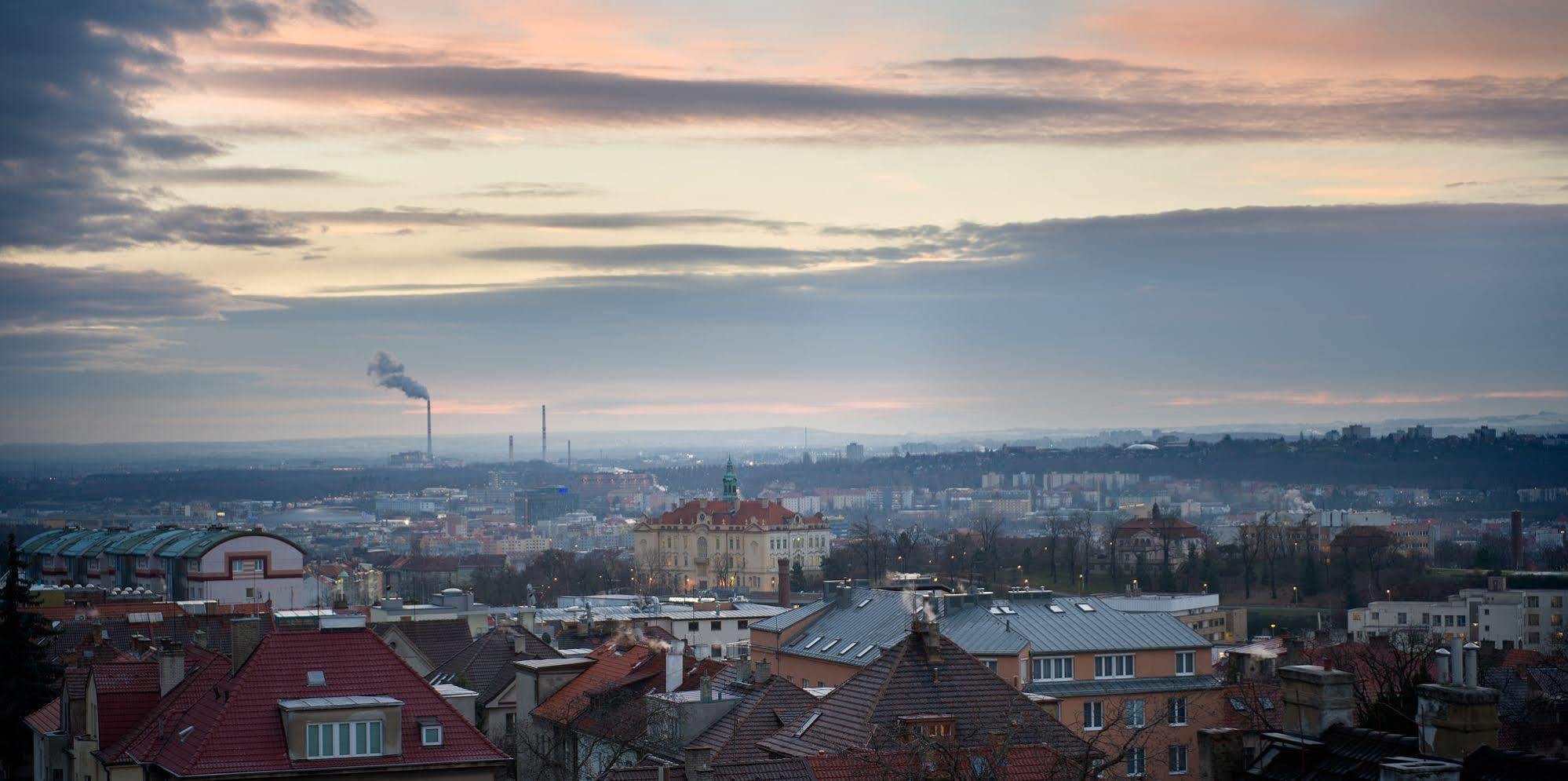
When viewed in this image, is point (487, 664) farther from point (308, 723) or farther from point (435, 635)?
point (308, 723)

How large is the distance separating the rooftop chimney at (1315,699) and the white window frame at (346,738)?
16682mm

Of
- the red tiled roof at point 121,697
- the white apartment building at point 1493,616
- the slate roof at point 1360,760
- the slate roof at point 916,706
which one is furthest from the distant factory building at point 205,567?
the slate roof at point 1360,760

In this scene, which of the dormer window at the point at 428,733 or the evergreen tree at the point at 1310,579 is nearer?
the dormer window at the point at 428,733

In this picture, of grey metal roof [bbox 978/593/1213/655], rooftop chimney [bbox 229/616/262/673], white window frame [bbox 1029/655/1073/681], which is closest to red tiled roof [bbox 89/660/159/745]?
rooftop chimney [bbox 229/616/262/673]

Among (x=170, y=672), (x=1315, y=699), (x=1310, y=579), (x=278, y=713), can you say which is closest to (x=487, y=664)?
(x=170, y=672)

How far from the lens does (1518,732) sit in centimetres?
4825

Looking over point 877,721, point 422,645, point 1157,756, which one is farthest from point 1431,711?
point 422,645

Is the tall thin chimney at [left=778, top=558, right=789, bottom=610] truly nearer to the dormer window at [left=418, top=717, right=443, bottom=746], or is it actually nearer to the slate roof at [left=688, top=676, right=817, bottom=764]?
the slate roof at [left=688, top=676, right=817, bottom=764]

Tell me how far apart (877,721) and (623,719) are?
10.8 metres

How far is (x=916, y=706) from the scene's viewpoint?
37.5m

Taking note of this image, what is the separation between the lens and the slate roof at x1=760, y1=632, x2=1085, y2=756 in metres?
36.7

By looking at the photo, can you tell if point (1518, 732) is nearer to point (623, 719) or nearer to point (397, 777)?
point (623, 719)

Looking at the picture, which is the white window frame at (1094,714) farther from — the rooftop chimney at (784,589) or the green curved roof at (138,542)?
the green curved roof at (138,542)

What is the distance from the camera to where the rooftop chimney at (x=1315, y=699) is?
79.1ft
